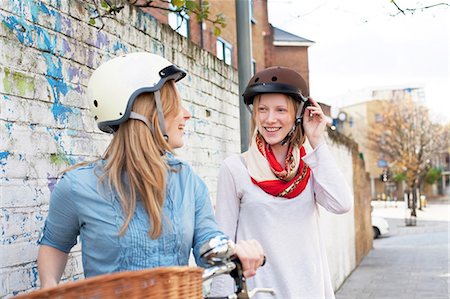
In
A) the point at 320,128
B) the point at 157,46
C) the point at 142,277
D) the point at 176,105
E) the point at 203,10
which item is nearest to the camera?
the point at 142,277

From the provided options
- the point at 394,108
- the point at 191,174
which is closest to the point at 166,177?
the point at 191,174

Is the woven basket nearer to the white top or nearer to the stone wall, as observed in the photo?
the stone wall

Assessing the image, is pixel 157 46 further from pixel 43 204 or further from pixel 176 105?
pixel 176 105

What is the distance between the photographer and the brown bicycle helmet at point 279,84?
3.66 m

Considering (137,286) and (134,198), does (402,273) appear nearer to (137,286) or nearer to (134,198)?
(134,198)

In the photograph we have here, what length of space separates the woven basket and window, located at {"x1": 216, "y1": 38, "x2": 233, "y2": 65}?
20.9m

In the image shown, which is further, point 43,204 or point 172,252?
point 43,204

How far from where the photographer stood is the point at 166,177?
245cm

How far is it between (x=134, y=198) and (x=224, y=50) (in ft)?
70.2

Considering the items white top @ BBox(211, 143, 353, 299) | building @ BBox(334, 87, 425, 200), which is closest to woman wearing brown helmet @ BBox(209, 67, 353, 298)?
white top @ BBox(211, 143, 353, 299)

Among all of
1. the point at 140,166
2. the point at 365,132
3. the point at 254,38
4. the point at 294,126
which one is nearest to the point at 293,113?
the point at 294,126

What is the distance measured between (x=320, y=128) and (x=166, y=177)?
1381 millimetres

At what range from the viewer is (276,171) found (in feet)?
11.8

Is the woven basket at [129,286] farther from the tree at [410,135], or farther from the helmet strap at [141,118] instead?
the tree at [410,135]
